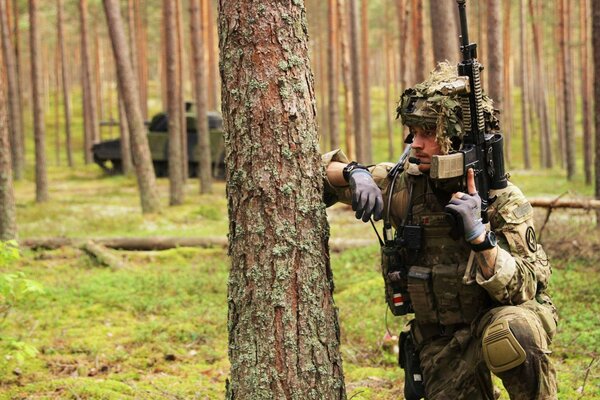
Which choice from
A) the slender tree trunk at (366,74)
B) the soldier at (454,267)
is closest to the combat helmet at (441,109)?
the soldier at (454,267)

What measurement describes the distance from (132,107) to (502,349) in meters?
12.8

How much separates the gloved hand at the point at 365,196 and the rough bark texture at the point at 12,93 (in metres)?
14.5

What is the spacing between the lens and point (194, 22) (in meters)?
17.5

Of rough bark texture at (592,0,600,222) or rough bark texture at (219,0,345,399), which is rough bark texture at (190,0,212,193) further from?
rough bark texture at (219,0,345,399)

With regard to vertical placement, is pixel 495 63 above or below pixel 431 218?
above

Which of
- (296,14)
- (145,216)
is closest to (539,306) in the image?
(296,14)

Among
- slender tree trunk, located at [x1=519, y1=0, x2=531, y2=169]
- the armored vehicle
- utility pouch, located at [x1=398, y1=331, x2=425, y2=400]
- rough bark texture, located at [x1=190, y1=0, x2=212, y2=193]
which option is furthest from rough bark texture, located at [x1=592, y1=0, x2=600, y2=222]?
slender tree trunk, located at [x1=519, y1=0, x2=531, y2=169]

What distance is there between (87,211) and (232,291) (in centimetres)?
1302

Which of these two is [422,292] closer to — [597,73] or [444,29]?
[444,29]

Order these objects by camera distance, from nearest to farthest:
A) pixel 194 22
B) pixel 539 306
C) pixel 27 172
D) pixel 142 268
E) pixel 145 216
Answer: pixel 539 306 < pixel 142 268 < pixel 145 216 < pixel 194 22 < pixel 27 172

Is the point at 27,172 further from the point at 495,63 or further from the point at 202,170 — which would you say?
the point at 495,63

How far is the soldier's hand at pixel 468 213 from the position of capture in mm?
2926

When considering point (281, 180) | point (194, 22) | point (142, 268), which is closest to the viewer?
point (281, 180)

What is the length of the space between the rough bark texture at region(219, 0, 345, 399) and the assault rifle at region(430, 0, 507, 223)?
2.11 ft
